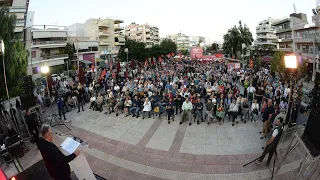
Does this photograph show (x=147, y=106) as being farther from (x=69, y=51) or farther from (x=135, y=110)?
(x=69, y=51)

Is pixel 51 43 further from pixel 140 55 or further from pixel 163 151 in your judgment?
pixel 163 151

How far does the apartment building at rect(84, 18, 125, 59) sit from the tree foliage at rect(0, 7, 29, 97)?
38.4 metres

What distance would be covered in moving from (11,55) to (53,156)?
48.2 ft

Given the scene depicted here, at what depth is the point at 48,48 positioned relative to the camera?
3847cm

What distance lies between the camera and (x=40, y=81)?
22062 mm

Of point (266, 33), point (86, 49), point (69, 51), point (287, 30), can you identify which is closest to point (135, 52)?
point (86, 49)

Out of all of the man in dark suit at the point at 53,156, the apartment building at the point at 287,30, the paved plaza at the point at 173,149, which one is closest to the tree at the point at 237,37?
the apartment building at the point at 287,30

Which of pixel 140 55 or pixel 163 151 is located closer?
pixel 163 151

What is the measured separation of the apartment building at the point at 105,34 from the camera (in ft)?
178

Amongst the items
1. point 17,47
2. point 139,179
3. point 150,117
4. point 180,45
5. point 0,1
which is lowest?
point 139,179

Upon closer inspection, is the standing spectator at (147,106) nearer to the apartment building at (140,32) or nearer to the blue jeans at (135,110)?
the blue jeans at (135,110)

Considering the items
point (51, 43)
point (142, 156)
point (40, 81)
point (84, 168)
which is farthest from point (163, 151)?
point (51, 43)

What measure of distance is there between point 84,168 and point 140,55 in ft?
140

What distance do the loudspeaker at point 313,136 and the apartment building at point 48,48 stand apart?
118ft
